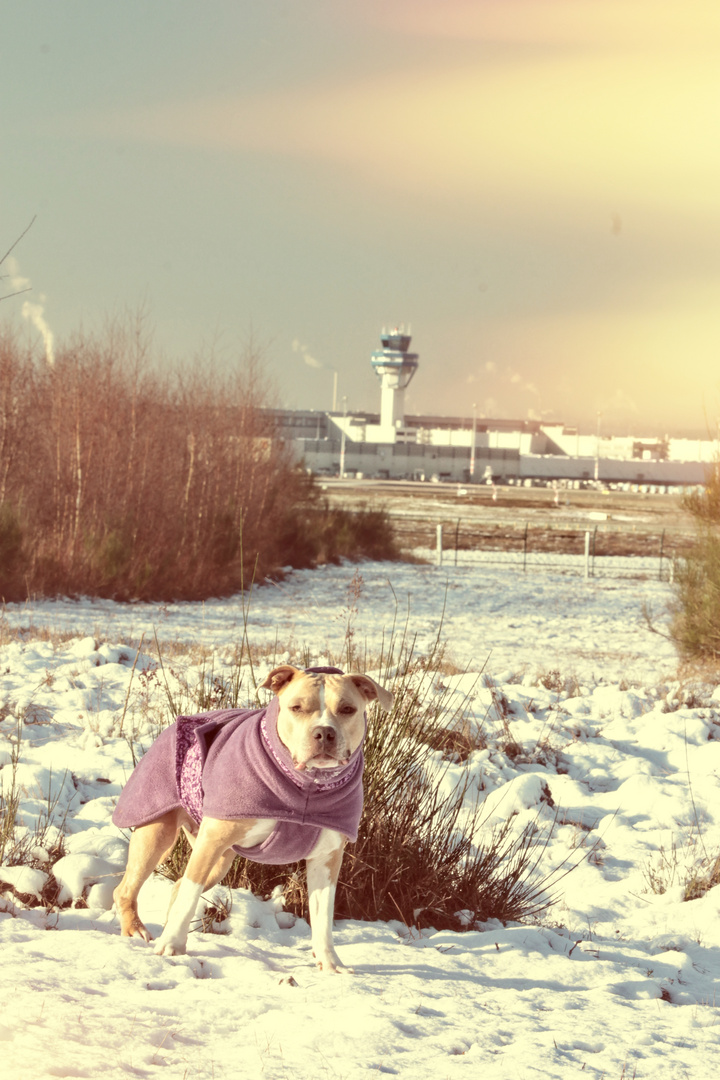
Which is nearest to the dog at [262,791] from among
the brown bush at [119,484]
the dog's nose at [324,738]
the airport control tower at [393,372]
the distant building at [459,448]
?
the dog's nose at [324,738]

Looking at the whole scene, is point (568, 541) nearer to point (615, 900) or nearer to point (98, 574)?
point (98, 574)

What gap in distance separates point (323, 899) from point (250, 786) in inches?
22.8

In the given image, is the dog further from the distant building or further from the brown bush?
the distant building

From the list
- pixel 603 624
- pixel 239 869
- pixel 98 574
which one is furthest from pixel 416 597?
pixel 239 869

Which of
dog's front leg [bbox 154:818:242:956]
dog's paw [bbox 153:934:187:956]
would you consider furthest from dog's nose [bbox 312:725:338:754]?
dog's paw [bbox 153:934:187:956]

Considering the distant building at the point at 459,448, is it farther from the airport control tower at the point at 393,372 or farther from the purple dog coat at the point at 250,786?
the purple dog coat at the point at 250,786

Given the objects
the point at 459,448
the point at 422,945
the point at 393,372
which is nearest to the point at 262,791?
the point at 422,945

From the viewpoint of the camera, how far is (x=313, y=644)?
48.5 feet

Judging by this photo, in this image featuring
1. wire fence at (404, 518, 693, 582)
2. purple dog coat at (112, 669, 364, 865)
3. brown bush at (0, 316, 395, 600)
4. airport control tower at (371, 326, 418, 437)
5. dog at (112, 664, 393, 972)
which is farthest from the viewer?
airport control tower at (371, 326, 418, 437)

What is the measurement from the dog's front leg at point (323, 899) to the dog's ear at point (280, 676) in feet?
2.09

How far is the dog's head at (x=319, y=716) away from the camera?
3.48 metres

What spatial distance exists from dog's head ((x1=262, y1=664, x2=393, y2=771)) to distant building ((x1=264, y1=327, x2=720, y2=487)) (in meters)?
112

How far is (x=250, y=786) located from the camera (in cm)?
369

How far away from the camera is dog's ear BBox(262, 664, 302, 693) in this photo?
12.0ft
